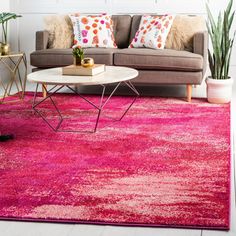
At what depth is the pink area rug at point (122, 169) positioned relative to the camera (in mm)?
2359

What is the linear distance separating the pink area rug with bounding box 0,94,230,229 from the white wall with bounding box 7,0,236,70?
1721mm

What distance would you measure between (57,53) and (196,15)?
1630 millimetres

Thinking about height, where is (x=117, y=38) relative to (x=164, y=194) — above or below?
above

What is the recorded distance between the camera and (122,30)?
5523 millimetres

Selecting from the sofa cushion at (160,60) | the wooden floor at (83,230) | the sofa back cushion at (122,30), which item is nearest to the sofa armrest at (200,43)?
the sofa cushion at (160,60)

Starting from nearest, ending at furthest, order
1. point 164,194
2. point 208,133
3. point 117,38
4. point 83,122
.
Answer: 1. point 164,194
2. point 208,133
3. point 83,122
4. point 117,38

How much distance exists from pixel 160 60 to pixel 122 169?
81.8 inches

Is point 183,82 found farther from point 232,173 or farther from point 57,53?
point 232,173

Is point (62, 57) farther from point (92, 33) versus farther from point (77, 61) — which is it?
point (77, 61)

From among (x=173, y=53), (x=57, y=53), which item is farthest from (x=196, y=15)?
(x=57, y=53)

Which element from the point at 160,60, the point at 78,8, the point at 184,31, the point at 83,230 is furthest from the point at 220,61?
the point at 83,230

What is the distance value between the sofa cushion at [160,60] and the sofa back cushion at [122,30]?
1.93ft

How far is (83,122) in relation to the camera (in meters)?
4.07

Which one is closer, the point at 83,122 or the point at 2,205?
the point at 2,205
